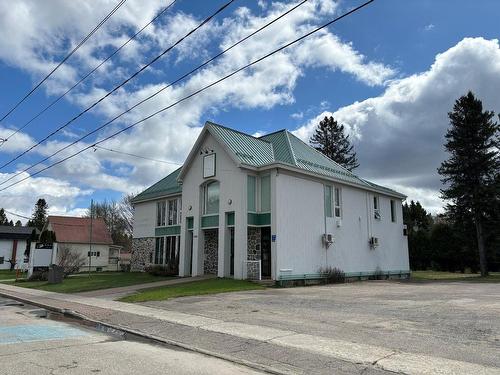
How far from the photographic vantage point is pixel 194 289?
743 inches

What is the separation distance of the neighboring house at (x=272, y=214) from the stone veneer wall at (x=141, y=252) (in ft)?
6.80

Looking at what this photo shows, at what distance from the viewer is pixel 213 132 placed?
978 inches

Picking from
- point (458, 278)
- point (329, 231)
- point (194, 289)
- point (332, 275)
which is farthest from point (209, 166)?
point (458, 278)

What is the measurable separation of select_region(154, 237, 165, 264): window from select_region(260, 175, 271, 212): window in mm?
11869

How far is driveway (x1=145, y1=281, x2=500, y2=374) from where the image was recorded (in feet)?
25.9

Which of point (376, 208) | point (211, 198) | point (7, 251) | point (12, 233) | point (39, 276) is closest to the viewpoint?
point (211, 198)

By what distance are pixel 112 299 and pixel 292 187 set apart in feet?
35.4

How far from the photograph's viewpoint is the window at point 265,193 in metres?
22.8

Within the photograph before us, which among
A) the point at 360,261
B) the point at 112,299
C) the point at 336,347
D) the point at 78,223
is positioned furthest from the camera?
the point at 78,223

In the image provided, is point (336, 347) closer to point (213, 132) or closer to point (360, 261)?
point (213, 132)

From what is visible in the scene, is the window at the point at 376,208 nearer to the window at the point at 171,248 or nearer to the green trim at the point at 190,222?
the green trim at the point at 190,222

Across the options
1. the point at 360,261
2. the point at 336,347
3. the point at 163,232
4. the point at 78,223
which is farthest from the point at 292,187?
the point at 78,223

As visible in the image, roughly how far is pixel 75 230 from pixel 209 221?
2870 cm

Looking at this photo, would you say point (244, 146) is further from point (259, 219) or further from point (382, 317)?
point (382, 317)
